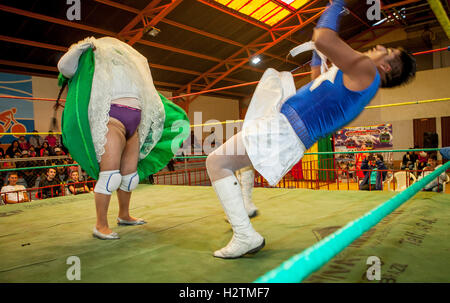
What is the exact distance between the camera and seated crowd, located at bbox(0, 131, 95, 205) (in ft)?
14.5

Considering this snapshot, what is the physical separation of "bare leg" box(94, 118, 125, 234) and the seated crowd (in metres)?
3.00

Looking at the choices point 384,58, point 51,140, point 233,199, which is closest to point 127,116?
point 233,199

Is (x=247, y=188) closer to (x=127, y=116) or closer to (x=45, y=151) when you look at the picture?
(x=127, y=116)

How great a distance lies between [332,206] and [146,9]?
7.08 m

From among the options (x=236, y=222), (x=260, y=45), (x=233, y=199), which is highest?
(x=260, y=45)

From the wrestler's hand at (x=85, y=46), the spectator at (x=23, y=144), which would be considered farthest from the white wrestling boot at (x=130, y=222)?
the spectator at (x=23, y=144)

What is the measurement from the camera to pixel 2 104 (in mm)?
7730

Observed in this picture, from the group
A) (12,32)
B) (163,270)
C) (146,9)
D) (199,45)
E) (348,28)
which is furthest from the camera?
(348,28)

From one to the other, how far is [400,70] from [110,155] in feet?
4.79

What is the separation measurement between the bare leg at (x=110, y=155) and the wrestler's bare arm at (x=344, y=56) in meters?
1.14

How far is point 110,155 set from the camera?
1596 millimetres

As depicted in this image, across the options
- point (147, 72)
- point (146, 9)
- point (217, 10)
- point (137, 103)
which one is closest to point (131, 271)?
point (137, 103)

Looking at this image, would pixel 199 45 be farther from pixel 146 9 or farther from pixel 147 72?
pixel 147 72

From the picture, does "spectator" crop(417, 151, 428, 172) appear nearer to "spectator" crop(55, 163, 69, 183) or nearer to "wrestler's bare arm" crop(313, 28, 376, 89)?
"wrestler's bare arm" crop(313, 28, 376, 89)
